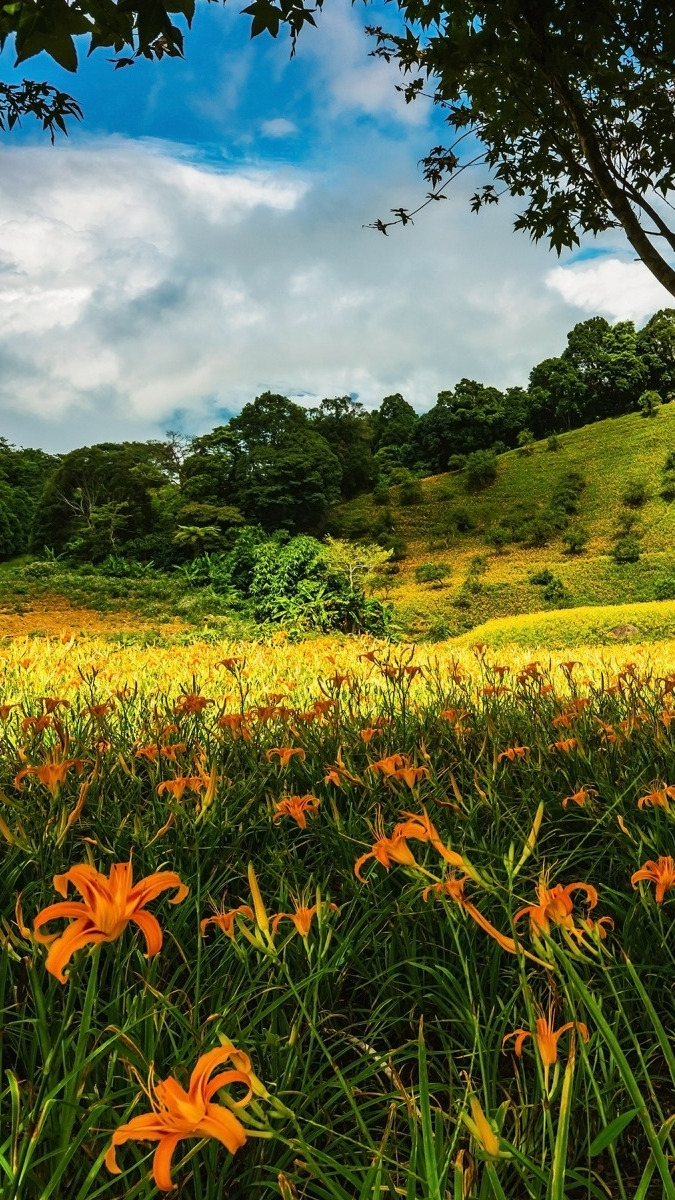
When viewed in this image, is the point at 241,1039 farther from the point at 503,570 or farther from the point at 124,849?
the point at 503,570

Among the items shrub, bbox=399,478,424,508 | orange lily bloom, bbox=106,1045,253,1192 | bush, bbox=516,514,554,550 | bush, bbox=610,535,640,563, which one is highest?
shrub, bbox=399,478,424,508

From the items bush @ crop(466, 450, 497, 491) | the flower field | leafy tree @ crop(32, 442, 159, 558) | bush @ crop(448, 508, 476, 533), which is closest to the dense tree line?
leafy tree @ crop(32, 442, 159, 558)

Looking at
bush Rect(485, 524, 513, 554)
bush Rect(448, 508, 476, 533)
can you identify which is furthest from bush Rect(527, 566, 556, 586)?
bush Rect(448, 508, 476, 533)

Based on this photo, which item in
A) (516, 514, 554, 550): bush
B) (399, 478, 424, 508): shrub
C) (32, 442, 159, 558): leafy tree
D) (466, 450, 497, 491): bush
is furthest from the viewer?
(466, 450, 497, 491): bush

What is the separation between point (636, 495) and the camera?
2461 cm

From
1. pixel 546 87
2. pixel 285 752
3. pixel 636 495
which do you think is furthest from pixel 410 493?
pixel 285 752

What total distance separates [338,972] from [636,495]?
87.0 feet

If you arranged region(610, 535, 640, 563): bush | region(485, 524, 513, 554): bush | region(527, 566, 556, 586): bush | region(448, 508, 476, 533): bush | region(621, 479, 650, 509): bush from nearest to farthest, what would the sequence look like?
region(527, 566, 556, 586): bush
region(610, 535, 640, 563): bush
region(485, 524, 513, 554): bush
region(621, 479, 650, 509): bush
region(448, 508, 476, 533): bush

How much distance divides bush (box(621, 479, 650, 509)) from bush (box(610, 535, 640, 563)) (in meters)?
3.90

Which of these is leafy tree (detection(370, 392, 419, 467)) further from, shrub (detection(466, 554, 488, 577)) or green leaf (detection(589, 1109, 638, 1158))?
green leaf (detection(589, 1109, 638, 1158))

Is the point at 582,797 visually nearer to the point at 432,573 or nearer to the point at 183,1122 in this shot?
the point at 183,1122

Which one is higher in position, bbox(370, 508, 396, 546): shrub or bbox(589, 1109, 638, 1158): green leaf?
bbox(370, 508, 396, 546): shrub

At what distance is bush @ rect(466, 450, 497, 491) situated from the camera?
1150 inches

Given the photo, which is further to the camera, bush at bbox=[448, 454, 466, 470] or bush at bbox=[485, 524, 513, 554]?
bush at bbox=[448, 454, 466, 470]
